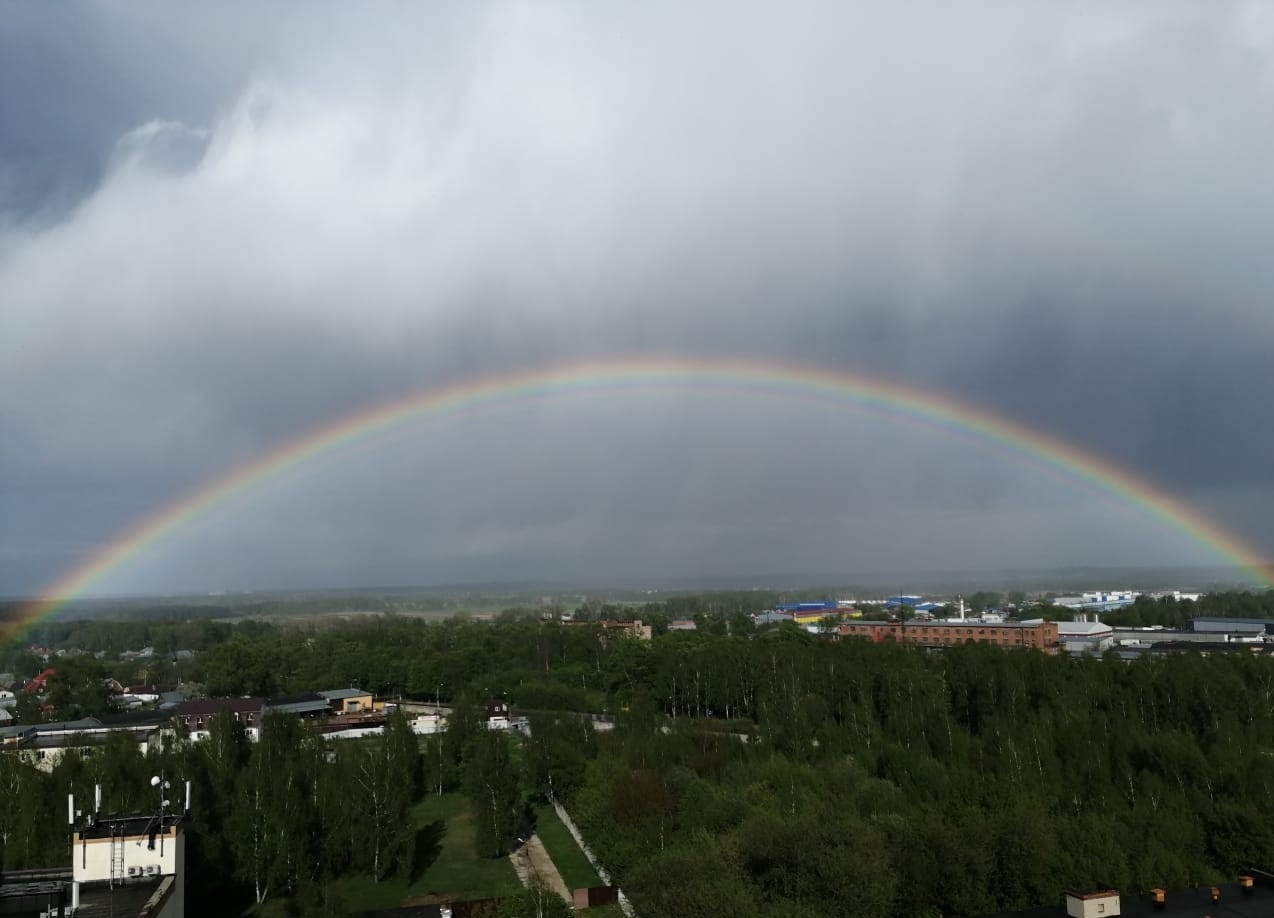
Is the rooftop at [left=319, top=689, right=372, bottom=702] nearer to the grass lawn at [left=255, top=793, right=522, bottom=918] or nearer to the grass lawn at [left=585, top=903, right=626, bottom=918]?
the grass lawn at [left=255, top=793, right=522, bottom=918]

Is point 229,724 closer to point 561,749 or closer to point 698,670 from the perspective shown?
point 561,749

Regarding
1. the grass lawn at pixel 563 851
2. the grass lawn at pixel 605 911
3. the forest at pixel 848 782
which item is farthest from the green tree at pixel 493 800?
the grass lawn at pixel 605 911

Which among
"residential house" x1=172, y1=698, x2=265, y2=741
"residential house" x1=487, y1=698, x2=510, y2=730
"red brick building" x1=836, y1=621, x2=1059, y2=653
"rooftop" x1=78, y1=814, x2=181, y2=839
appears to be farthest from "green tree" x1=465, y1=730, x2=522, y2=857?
"red brick building" x1=836, y1=621, x2=1059, y2=653

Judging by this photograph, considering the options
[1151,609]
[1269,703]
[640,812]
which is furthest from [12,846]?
[1151,609]

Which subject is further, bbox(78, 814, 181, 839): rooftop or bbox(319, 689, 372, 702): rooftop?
bbox(319, 689, 372, 702): rooftop

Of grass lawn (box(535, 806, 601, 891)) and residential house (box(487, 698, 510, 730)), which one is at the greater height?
grass lawn (box(535, 806, 601, 891))

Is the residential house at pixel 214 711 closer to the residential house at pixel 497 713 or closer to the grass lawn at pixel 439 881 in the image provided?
the residential house at pixel 497 713
